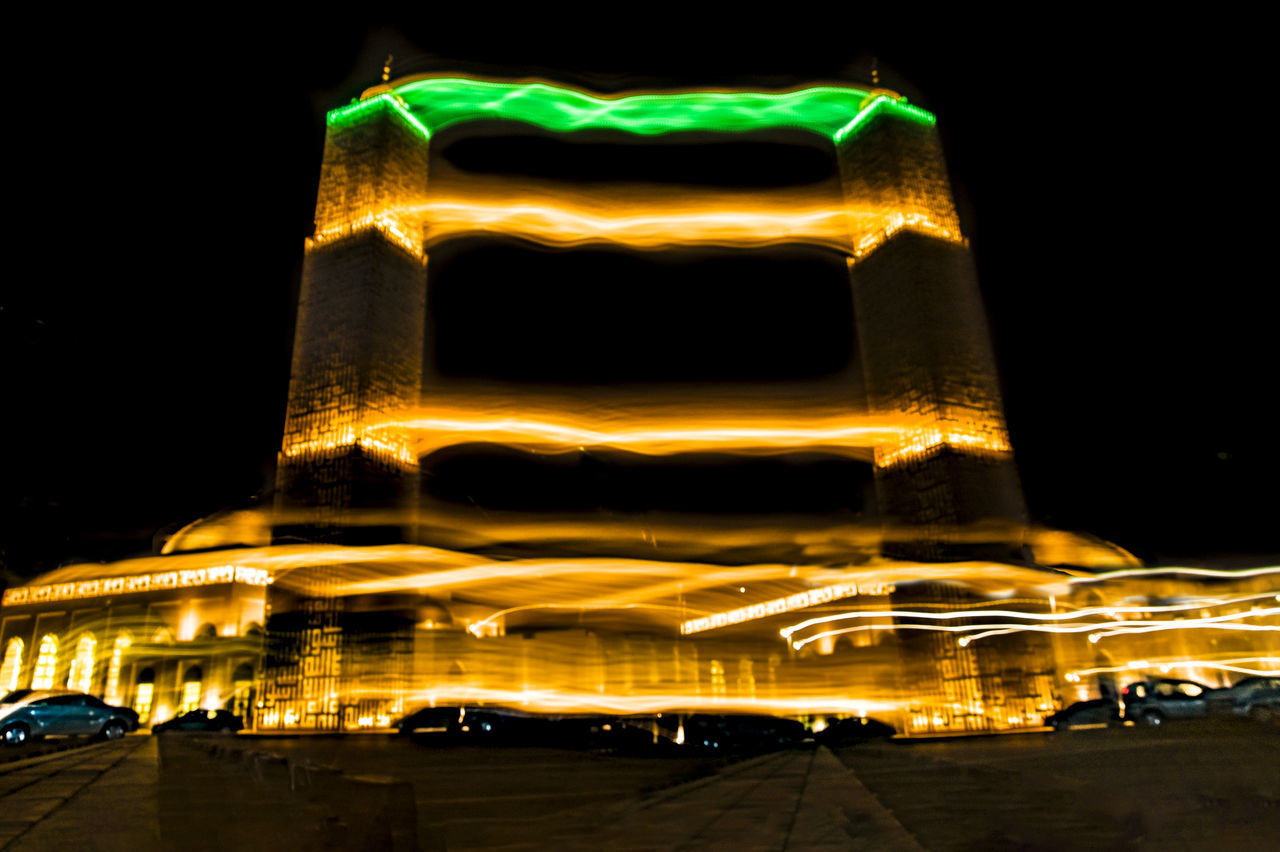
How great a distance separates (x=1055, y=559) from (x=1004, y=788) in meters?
26.2

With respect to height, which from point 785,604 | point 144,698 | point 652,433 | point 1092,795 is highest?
point 652,433

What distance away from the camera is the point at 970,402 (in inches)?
819

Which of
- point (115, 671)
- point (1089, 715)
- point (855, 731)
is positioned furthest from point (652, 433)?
point (115, 671)

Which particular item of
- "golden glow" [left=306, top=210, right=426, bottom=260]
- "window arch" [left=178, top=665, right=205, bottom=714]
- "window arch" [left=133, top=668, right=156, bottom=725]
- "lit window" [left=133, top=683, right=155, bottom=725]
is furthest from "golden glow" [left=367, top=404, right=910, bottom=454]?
"lit window" [left=133, top=683, right=155, bottom=725]

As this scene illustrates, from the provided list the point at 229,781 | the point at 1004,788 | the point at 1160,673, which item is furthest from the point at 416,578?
the point at 1160,673

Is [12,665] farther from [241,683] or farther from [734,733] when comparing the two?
[734,733]

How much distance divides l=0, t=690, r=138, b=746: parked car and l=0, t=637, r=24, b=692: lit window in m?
17.8

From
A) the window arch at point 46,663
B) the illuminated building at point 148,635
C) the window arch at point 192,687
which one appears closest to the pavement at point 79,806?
the illuminated building at point 148,635

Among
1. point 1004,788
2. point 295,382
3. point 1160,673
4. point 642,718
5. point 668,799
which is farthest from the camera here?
point 1160,673

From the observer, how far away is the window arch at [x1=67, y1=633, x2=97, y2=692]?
31203 mm

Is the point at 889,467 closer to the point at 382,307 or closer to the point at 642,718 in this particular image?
the point at 642,718

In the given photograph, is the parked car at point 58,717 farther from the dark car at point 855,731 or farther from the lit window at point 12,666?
the lit window at point 12,666

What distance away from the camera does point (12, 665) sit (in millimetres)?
32625

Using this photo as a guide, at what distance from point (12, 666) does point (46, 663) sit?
2.45 meters
